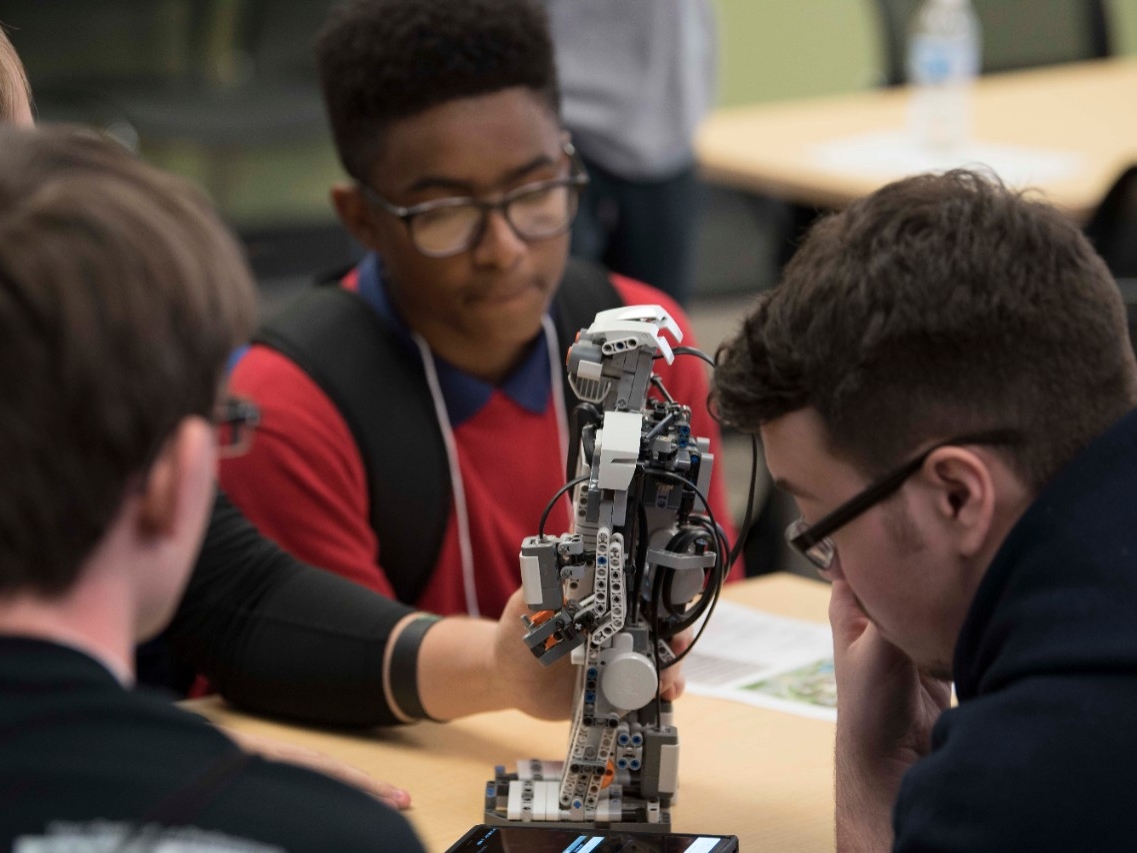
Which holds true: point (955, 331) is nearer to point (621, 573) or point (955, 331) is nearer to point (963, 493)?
point (963, 493)

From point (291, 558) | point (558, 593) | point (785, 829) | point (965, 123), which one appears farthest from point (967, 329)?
point (965, 123)

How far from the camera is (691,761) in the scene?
177cm

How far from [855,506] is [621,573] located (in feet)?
0.94

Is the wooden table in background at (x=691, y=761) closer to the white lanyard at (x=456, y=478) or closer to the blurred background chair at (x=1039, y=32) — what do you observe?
the white lanyard at (x=456, y=478)

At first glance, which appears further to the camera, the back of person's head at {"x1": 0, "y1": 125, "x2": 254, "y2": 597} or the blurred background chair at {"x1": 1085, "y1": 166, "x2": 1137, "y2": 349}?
the blurred background chair at {"x1": 1085, "y1": 166, "x2": 1137, "y2": 349}

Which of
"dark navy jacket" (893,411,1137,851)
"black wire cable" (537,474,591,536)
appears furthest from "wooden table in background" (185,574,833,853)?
"dark navy jacket" (893,411,1137,851)

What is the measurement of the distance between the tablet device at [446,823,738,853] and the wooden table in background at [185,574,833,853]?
0.07 m

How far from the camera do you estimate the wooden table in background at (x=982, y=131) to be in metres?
3.74

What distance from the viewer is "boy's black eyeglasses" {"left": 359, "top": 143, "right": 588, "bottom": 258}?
83.5 inches

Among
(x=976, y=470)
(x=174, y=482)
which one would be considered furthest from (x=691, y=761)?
(x=174, y=482)

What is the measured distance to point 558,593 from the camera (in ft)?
5.04

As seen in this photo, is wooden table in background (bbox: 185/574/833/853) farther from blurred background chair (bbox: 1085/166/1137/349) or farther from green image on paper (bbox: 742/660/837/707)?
blurred background chair (bbox: 1085/166/1137/349)

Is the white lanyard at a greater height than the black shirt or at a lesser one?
lesser

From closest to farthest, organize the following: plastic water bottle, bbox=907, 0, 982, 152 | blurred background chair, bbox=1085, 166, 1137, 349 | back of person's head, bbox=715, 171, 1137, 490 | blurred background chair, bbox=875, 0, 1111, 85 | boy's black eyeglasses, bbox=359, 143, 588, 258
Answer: back of person's head, bbox=715, 171, 1137, 490 < boy's black eyeglasses, bbox=359, 143, 588, 258 < blurred background chair, bbox=1085, 166, 1137, 349 < plastic water bottle, bbox=907, 0, 982, 152 < blurred background chair, bbox=875, 0, 1111, 85
